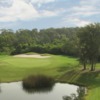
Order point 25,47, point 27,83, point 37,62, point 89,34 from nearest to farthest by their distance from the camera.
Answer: point 27,83
point 89,34
point 37,62
point 25,47

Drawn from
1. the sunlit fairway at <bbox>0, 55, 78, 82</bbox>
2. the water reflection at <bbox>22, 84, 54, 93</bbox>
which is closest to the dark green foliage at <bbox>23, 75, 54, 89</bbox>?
the water reflection at <bbox>22, 84, 54, 93</bbox>

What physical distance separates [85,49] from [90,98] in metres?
21.0

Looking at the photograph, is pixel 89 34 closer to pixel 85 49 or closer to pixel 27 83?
pixel 85 49

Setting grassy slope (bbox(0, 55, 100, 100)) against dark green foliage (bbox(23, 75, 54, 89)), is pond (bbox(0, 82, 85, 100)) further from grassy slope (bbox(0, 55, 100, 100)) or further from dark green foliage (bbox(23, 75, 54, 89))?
grassy slope (bbox(0, 55, 100, 100))

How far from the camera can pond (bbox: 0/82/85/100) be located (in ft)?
138

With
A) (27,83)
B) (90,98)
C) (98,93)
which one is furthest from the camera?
(27,83)

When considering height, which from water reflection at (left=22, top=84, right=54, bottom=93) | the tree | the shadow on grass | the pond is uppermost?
the tree

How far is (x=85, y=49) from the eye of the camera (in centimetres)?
5962

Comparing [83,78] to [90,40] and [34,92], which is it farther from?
[34,92]

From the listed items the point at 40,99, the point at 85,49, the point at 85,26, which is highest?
the point at 85,26

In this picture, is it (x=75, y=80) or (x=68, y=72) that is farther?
(x=68, y=72)

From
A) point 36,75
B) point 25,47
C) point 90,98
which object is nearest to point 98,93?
point 90,98

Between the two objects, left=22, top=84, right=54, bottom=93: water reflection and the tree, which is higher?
the tree

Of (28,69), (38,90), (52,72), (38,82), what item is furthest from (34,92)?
(28,69)
